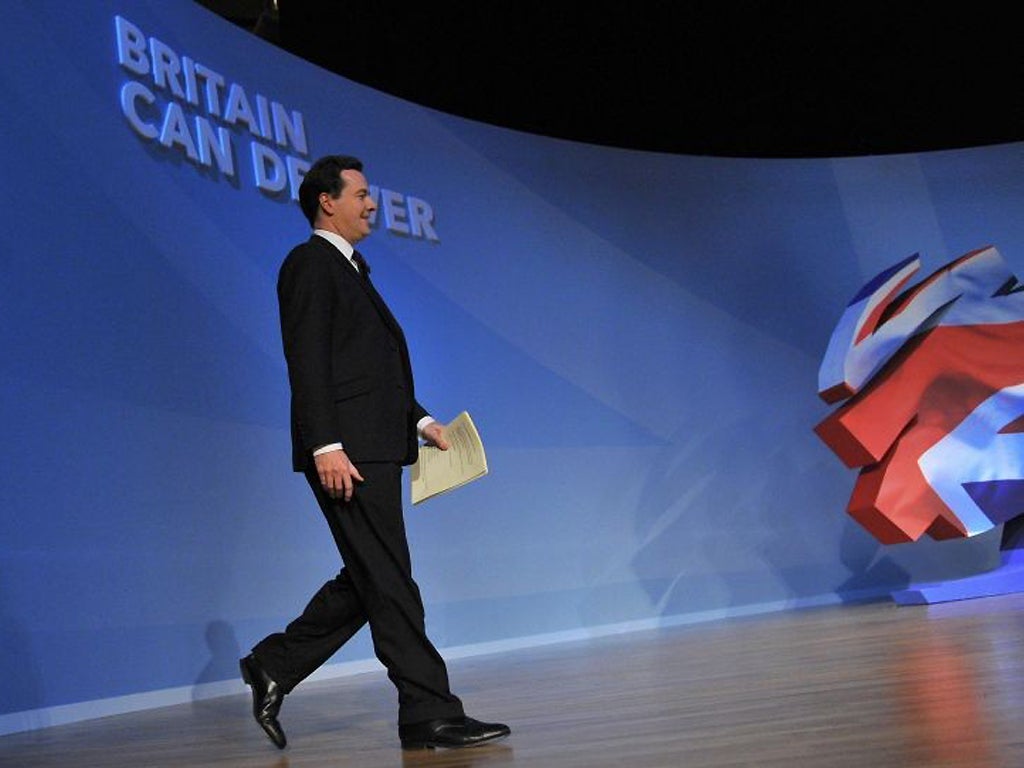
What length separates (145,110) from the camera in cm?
473

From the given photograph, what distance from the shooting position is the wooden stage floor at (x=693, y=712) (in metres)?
1.83

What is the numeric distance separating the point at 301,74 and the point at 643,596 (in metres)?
3.13

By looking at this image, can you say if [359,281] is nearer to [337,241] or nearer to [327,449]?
[337,241]

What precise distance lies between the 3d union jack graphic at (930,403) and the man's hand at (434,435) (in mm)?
3084

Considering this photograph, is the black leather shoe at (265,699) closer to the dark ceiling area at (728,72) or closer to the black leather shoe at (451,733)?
the black leather shoe at (451,733)

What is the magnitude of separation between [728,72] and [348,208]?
5344 mm

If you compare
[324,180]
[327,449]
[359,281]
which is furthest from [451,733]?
[324,180]

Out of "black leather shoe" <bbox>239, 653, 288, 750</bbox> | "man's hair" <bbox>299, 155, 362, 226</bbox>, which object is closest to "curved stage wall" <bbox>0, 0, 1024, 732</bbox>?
"black leather shoe" <bbox>239, 653, 288, 750</bbox>

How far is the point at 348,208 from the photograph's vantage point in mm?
2682

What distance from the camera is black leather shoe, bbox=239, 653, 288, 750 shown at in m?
2.68

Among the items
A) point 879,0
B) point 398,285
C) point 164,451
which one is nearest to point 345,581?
point 164,451

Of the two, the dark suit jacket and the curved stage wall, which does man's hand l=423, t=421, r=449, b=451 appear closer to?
the dark suit jacket

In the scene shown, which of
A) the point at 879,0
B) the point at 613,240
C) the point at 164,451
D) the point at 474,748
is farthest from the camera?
the point at 879,0

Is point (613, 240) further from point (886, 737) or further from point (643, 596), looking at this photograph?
point (886, 737)
